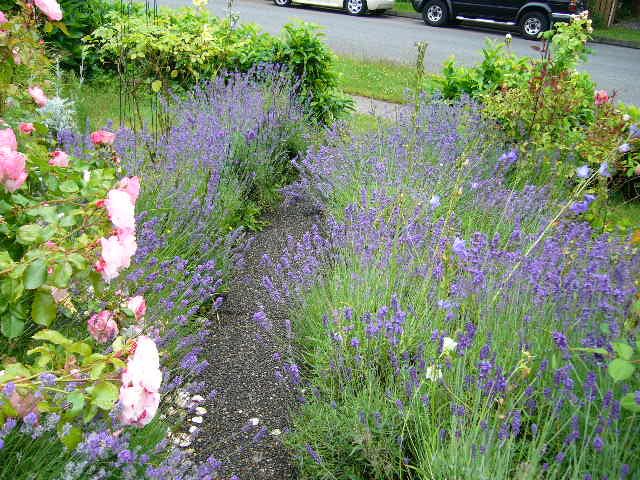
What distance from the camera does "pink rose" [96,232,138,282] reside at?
1.77m

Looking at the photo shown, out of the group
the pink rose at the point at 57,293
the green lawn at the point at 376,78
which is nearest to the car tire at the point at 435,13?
the green lawn at the point at 376,78

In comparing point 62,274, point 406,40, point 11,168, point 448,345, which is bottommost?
point 448,345

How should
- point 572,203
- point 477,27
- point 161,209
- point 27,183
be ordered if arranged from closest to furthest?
point 27,183
point 572,203
point 161,209
point 477,27

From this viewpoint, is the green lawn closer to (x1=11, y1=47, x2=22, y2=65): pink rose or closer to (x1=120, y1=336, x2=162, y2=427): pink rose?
(x1=11, y1=47, x2=22, y2=65): pink rose

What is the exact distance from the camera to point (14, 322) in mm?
1813

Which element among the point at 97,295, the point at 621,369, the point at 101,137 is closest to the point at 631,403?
the point at 621,369

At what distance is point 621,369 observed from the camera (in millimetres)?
1882

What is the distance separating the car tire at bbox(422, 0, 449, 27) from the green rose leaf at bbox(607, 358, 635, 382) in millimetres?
16922

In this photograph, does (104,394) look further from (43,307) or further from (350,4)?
(350,4)

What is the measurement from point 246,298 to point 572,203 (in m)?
1.97

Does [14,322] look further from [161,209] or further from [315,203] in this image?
[315,203]

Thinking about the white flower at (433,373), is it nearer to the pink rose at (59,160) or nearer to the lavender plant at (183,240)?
the lavender plant at (183,240)

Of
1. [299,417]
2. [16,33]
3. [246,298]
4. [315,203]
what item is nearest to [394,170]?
[315,203]

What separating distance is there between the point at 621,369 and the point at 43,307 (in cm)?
171
